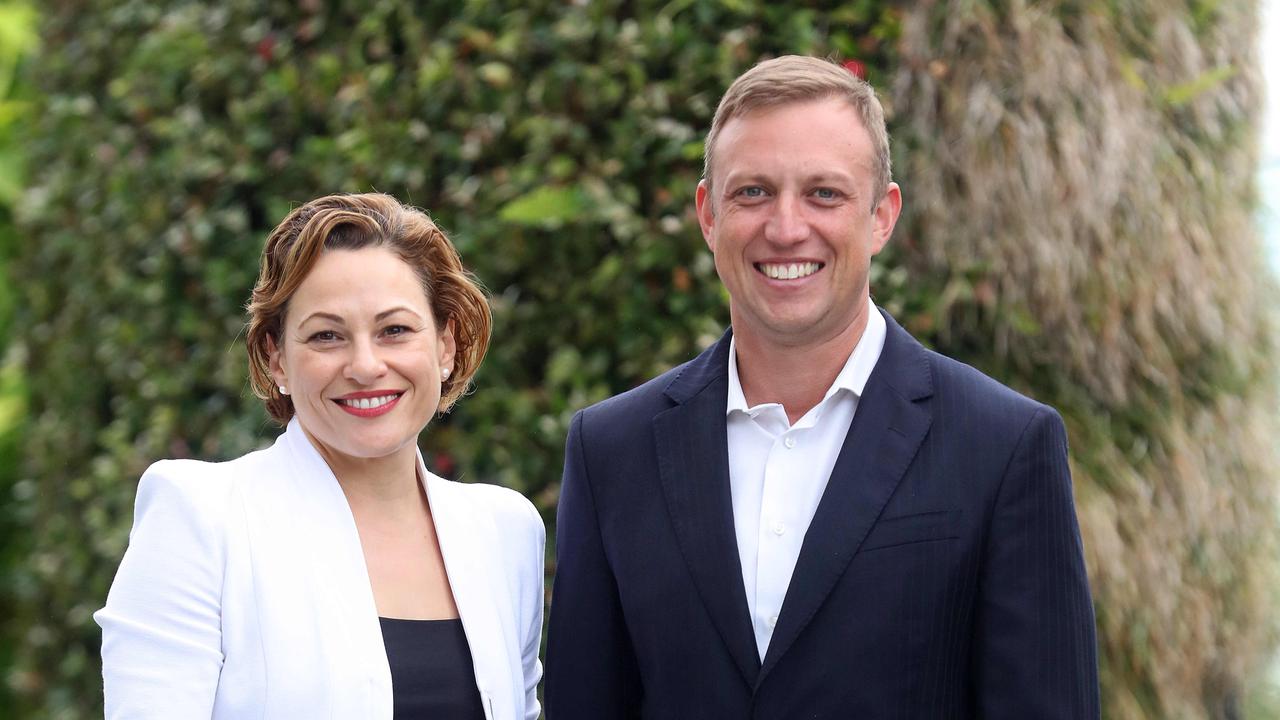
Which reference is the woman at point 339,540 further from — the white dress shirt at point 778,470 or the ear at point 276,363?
the white dress shirt at point 778,470

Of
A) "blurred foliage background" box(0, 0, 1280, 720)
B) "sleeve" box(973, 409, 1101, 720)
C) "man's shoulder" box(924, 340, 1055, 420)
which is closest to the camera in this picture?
"sleeve" box(973, 409, 1101, 720)

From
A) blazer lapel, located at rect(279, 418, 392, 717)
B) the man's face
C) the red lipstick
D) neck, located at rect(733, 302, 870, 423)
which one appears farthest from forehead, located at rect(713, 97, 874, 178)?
blazer lapel, located at rect(279, 418, 392, 717)

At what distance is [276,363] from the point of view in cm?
276

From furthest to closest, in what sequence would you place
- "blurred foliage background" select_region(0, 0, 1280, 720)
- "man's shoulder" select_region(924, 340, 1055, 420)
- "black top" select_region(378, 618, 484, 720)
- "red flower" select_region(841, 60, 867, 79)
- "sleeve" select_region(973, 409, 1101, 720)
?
1. "blurred foliage background" select_region(0, 0, 1280, 720)
2. "red flower" select_region(841, 60, 867, 79)
3. "black top" select_region(378, 618, 484, 720)
4. "man's shoulder" select_region(924, 340, 1055, 420)
5. "sleeve" select_region(973, 409, 1101, 720)

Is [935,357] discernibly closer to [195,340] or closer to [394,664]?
[394,664]

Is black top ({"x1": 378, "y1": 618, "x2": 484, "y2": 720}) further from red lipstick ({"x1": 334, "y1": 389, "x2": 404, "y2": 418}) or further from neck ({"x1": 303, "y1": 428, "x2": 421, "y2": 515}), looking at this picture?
red lipstick ({"x1": 334, "y1": 389, "x2": 404, "y2": 418})

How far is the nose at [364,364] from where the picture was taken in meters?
2.59

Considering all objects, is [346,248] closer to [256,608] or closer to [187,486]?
[187,486]

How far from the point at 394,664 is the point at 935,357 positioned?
1.20m

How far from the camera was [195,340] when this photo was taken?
191 inches

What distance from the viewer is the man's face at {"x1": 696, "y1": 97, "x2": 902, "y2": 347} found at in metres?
2.54

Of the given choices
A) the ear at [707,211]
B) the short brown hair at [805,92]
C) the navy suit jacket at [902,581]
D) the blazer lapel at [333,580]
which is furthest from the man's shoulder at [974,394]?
the blazer lapel at [333,580]

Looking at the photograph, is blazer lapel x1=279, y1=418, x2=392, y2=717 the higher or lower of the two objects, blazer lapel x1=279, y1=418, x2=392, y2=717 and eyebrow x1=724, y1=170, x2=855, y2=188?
the lower

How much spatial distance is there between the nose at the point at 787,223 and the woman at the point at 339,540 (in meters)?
0.69
